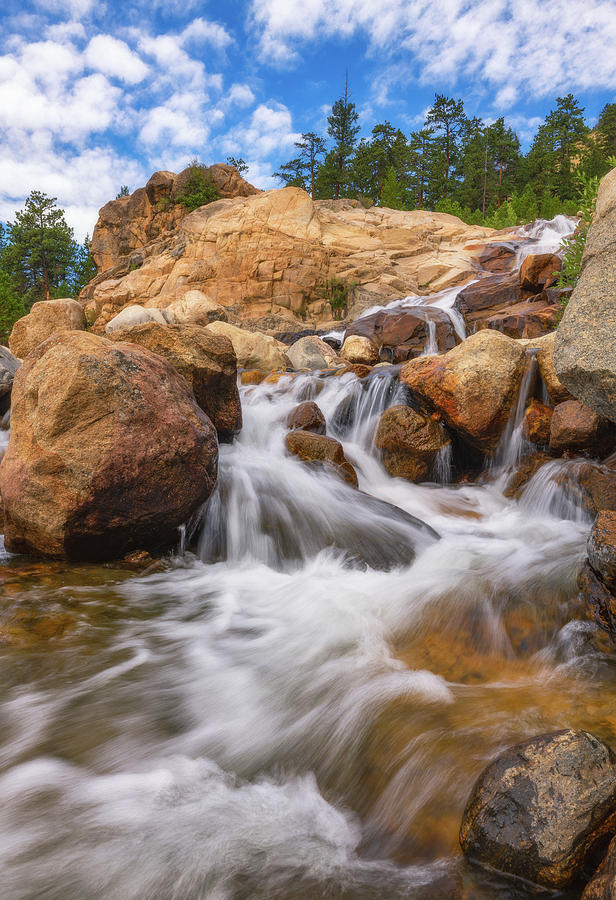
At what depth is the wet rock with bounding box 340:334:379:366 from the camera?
604 inches

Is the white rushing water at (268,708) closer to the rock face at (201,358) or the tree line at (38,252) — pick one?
the rock face at (201,358)

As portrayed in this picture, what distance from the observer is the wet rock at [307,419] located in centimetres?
851

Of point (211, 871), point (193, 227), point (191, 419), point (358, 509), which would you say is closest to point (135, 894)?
point (211, 871)

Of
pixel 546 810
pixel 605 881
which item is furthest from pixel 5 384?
pixel 605 881

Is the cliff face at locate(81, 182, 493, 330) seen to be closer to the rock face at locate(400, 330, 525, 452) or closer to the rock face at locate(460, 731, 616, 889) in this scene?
the rock face at locate(400, 330, 525, 452)

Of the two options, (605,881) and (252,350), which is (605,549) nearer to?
(605,881)

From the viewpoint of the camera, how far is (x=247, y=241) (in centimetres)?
2741

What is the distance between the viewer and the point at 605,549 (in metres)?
3.01

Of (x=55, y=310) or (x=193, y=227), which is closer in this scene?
(x=55, y=310)

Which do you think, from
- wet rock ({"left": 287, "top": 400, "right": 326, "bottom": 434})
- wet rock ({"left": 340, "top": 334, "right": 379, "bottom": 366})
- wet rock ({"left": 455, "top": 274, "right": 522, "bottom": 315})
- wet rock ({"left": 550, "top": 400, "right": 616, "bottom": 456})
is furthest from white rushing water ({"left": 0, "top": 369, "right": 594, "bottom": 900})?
wet rock ({"left": 455, "top": 274, "right": 522, "bottom": 315})

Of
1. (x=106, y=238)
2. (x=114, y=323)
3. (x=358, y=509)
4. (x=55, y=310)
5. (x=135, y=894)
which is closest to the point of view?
(x=135, y=894)

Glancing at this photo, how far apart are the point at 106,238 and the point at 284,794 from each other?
1650 inches

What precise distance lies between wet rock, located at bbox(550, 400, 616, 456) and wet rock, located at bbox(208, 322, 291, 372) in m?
10.1

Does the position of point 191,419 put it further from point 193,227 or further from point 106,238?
point 106,238
